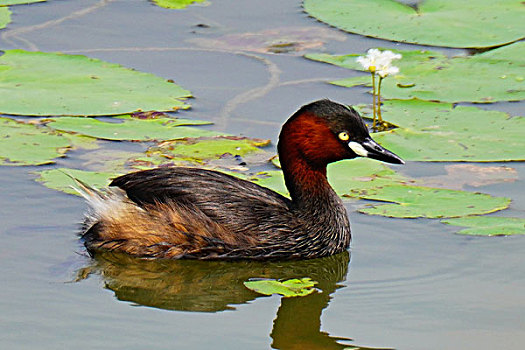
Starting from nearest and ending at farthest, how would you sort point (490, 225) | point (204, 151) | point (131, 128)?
point (490, 225) → point (204, 151) → point (131, 128)

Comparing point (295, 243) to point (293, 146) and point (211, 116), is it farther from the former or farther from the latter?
point (211, 116)

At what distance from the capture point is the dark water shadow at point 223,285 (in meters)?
5.79

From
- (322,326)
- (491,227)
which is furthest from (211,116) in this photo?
(322,326)

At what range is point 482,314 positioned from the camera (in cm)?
588

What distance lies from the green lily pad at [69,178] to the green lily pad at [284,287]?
56.7 inches

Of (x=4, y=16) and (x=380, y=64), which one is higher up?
(x=380, y=64)

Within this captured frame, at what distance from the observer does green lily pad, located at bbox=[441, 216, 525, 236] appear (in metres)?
6.74

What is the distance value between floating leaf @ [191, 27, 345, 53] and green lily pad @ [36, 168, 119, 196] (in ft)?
11.4

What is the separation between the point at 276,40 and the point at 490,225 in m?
4.56

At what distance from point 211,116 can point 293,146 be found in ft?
6.54

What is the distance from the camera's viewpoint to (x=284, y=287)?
6.29m

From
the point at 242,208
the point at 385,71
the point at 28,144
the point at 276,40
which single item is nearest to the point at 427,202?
the point at 242,208

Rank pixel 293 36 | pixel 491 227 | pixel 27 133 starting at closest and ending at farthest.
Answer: pixel 491 227, pixel 27 133, pixel 293 36

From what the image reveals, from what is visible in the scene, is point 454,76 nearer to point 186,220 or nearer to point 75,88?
point 75,88
